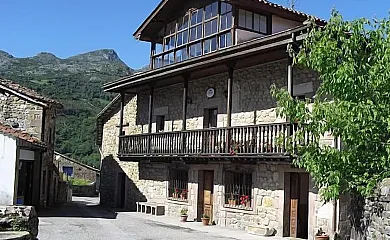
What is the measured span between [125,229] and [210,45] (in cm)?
743

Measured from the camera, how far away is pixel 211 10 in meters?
20.2

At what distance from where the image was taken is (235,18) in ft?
60.8

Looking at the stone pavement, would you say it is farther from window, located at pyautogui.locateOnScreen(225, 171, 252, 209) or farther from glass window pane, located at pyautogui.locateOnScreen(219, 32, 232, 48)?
glass window pane, located at pyautogui.locateOnScreen(219, 32, 232, 48)

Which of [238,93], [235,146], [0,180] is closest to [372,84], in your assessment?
[235,146]

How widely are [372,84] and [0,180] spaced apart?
12.6 metres

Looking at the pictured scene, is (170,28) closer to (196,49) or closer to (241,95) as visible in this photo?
(196,49)

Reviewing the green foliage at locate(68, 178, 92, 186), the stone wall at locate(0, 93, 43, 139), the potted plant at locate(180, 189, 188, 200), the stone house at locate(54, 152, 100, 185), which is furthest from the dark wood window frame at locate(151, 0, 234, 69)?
the stone house at locate(54, 152, 100, 185)

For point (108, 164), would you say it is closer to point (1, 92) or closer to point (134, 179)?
point (134, 179)

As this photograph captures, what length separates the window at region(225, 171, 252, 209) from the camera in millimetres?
17469

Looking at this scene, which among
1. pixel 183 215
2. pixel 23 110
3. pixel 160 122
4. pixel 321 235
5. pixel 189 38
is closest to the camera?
pixel 321 235

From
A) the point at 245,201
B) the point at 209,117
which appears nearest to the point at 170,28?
the point at 209,117

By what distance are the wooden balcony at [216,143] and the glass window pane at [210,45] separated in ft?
10.7

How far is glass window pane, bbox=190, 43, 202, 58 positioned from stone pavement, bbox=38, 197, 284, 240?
251 inches

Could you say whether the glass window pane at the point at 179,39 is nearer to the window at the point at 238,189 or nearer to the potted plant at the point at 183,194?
the potted plant at the point at 183,194
